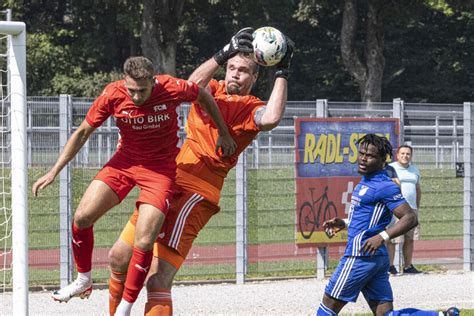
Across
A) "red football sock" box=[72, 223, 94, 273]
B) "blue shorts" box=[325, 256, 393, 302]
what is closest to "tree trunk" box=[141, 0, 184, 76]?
"blue shorts" box=[325, 256, 393, 302]

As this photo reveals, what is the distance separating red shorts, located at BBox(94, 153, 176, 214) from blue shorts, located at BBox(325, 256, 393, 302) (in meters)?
1.89

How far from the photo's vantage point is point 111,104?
28.5 ft

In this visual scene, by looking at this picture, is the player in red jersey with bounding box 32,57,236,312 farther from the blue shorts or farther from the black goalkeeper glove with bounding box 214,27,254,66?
the blue shorts

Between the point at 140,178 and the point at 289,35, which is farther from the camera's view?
the point at 289,35

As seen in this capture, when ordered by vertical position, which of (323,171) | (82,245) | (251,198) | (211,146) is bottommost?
(82,245)

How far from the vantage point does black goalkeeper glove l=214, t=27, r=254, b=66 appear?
29.2 ft

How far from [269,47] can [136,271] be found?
6.44 feet

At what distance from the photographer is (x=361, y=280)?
9.66m

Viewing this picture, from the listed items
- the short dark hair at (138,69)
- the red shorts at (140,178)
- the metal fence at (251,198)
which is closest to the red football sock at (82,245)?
the red shorts at (140,178)

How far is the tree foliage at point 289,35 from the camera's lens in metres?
49.2

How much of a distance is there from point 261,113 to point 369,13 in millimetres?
35828

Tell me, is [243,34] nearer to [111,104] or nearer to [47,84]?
[111,104]

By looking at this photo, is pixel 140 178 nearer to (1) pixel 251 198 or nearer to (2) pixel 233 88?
(2) pixel 233 88

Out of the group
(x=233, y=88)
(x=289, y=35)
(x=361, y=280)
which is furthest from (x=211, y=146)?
(x=289, y=35)
